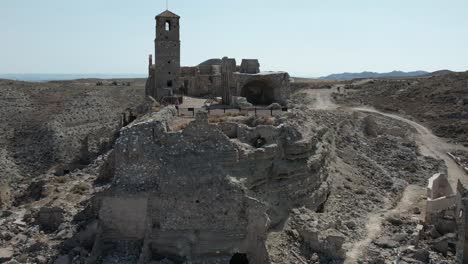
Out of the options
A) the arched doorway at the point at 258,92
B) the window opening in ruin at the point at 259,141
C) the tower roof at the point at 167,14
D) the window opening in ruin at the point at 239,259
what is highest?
the tower roof at the point at 167,14

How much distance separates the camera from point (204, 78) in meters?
37.7

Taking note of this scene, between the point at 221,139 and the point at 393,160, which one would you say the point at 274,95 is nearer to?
the point at 393,160

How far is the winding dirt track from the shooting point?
878 inches

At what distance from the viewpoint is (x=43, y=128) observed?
54.1 m

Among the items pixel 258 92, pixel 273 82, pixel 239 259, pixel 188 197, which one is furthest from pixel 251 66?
pixel 239 259

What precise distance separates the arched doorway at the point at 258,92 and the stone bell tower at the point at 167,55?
16.0 ft

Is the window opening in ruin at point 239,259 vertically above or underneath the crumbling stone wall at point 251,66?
underneath

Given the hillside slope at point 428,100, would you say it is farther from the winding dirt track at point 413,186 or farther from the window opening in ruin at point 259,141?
the window opening in ruin at point 259,141

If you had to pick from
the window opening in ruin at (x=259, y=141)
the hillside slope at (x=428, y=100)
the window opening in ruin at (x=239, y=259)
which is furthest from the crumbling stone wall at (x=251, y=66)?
the hillside slope at (x=428, y=100)

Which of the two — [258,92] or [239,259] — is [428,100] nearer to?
[258,92]

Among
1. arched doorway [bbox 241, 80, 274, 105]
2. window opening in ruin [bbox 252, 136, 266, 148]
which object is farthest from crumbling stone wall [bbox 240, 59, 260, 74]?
window opening in ruin [bbox 252, 136, 266, 148]

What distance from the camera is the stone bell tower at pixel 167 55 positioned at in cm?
3434

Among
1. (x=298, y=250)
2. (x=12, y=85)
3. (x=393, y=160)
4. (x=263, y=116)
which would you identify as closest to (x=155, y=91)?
(x=263, y=116)

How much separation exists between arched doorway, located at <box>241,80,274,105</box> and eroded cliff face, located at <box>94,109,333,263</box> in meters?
11.8
